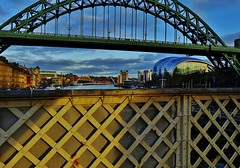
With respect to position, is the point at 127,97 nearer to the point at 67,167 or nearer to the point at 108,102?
the point at 108,102

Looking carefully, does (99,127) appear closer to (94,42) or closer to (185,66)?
(94,42)

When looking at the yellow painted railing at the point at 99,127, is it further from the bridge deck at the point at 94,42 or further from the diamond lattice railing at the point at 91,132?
the bridge deck at the point at 94,42

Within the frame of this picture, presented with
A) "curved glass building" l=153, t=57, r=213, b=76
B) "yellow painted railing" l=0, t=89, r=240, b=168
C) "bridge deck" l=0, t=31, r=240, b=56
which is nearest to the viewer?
"yellow painted railing" l=0, t=89, r=240, b=168

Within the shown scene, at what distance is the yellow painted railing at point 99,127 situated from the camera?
2848 millimetres

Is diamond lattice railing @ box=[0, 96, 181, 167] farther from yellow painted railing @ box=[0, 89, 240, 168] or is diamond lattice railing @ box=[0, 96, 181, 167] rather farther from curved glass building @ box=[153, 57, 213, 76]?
curved glass building @ box=[153, 57, 213, 76]

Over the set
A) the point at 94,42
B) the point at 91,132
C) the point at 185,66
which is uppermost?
the point at 94,42

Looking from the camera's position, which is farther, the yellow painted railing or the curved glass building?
the curved glass building

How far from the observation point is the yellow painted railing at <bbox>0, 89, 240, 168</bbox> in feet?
9.34

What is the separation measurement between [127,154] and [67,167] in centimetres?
113

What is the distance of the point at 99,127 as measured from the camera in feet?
10.6

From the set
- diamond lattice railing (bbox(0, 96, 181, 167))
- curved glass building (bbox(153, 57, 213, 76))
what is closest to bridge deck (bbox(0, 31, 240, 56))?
diamond lattice railing (bbox(0, 96, 181, 167))

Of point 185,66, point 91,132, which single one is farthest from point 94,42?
point 185,66

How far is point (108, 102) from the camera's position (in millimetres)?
3295

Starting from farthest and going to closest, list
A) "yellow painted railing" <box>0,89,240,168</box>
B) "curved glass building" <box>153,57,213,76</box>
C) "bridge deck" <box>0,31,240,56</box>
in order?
1. "curved glass building" <box>153,57,213,76</box>
2. "bridge deck" <box>0,31,240,56</box>
3. "yellow painted railing" <box>0,89,240,168</box>
